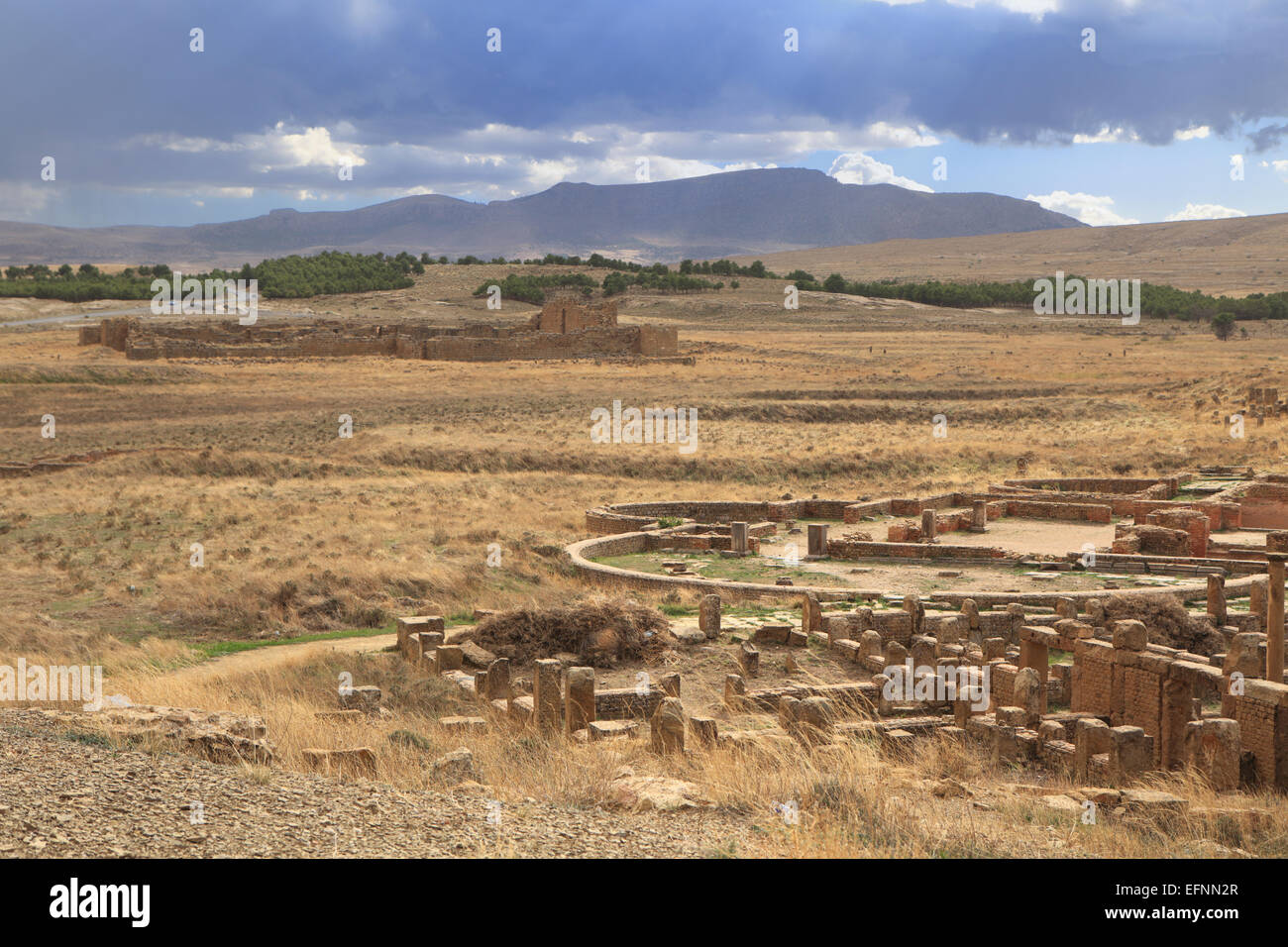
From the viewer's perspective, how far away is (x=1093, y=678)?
13.0 m

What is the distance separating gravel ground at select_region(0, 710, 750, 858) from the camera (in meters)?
6.36

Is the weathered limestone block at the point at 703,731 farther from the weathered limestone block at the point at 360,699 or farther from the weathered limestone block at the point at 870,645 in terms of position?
the weathered limestone block at the point at 870,645

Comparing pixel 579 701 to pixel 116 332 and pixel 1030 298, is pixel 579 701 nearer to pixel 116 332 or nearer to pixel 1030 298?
pixel 116 332

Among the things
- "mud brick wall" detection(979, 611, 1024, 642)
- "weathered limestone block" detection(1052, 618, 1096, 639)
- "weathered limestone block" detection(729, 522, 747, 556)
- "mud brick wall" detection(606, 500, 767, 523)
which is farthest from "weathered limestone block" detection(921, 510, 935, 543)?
"weathered limestone block" detection(1052, 618, 1096, 639)

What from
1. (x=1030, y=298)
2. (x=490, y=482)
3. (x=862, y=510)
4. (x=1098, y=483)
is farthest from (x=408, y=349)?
(x=1030, y=298)

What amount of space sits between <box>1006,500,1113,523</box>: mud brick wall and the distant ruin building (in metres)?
41.0

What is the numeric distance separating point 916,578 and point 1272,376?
144ft

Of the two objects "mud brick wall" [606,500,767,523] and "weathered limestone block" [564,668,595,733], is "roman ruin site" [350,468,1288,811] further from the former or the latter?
"mud brick wall" [606,500,767,523]

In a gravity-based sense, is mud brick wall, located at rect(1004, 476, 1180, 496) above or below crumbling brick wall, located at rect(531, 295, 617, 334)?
below

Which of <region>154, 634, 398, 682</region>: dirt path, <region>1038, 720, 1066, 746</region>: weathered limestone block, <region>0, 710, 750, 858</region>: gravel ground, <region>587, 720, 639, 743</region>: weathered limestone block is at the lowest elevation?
<region>154, 634, 398, 682</region>: dirt path

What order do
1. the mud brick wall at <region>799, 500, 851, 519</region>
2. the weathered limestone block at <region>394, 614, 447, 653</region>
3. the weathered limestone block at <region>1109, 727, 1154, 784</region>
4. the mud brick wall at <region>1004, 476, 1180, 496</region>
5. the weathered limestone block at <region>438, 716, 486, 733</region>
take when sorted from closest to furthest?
the weathered limestone block at <region>1109, 727, 1154, 784</region>, the weathered limestone block at <region>438, 716, 486, 733</region>, the weathered limestone block at <region>394, 614, 447, 653</region>, the mud brick wall at <region>799, 500, 851, 519</region>, the mud brick wall at <region>1004, 476, 1180, 496</region>

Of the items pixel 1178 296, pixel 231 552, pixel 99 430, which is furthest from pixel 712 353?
pixel 1178 296

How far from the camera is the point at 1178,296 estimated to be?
11256 cm

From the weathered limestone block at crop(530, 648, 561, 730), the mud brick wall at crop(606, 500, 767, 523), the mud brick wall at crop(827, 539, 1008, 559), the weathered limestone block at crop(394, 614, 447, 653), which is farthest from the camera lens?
the mud brick wall at crop(606, 500, 767, 523)
